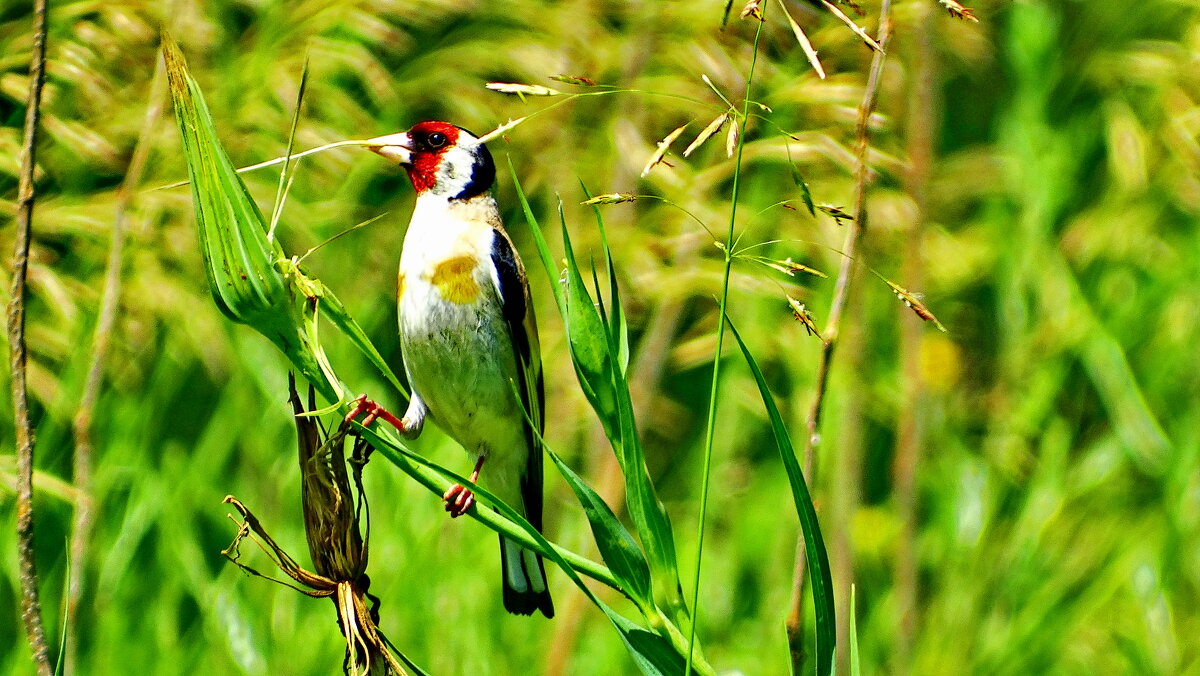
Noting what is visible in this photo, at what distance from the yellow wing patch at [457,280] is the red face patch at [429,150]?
23 centimetres

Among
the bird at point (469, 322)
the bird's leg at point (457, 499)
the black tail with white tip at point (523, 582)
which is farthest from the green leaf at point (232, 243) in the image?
the black tail with white tip at point (523, 582)

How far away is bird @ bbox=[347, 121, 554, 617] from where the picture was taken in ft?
7.25

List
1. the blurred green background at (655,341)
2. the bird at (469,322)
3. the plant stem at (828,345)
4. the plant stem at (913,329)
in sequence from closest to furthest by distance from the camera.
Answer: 1. the plant stem at (828,345)
2. the bird at (469,322)
3. the plant stem at (913,329)
4. the blurred green background at (655,341)

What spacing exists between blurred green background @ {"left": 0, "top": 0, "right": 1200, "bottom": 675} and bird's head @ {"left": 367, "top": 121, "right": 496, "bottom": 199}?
80 cm

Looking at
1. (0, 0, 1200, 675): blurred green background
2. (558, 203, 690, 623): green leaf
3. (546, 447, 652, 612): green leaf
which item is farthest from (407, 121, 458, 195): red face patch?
(546, 447, 652, 612): green leaf

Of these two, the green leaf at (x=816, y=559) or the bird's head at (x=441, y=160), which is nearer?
the green leaf at (x=816, y=559)

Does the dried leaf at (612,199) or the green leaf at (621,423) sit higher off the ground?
the dried leaf at (612,199)

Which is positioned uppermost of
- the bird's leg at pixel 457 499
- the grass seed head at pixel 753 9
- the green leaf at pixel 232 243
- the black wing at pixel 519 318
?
the grass seed head at pixel 753 9

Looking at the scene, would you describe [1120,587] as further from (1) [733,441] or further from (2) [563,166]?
(2) [563,166]

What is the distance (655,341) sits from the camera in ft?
11.4

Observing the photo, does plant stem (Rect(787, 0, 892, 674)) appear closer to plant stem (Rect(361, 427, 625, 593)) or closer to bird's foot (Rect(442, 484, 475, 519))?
plant stem (Rect(361, 427, 625, 593))

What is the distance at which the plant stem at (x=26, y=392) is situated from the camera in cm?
121

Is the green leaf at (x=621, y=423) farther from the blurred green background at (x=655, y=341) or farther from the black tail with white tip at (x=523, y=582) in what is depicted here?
the blurred green background at (x=655, y=341)

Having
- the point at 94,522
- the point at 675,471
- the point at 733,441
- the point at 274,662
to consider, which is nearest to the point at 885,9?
the point at 274,662
